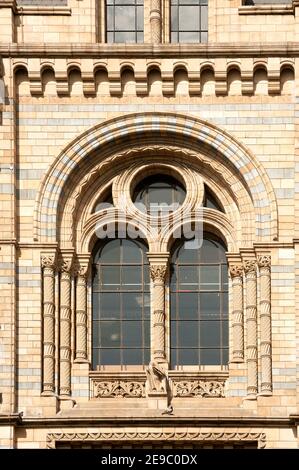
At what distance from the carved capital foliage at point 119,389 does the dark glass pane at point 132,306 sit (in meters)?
1.51

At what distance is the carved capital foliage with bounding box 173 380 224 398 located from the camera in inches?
2751

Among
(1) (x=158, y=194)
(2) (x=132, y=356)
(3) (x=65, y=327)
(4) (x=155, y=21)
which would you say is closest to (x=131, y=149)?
(1) (x=158, y=194)

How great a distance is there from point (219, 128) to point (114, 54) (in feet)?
8.74

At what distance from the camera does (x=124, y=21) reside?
237ft

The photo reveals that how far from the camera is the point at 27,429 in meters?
69.2

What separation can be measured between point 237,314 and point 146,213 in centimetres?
292

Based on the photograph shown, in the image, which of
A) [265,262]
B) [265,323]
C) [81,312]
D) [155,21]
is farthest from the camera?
[155,21]

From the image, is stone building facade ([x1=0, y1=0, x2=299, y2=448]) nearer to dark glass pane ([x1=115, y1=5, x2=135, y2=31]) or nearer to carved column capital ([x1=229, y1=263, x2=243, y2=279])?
carved column capital ([x1=229, y1=263, x2=243, y2=279])

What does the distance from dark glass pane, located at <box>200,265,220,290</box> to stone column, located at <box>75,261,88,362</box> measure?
2394 millimetres

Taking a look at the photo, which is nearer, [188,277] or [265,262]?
[265,262]

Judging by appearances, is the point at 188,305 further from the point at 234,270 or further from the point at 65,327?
the point at 65,327

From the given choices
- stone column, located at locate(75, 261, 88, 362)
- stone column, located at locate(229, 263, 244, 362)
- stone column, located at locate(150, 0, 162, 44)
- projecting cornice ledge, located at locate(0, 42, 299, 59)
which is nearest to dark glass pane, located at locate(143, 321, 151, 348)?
stone column, located at locate(75, 261, 88, 362)

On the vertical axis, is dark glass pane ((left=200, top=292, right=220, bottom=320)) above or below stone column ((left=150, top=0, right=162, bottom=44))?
below
